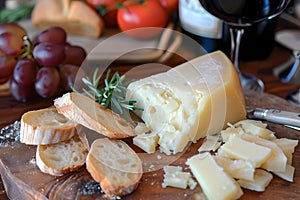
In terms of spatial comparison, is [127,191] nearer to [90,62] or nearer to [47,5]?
[90,62]

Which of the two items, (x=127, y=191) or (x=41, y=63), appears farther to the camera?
(x=41, y=63)

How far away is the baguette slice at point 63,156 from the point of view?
3.08 ft

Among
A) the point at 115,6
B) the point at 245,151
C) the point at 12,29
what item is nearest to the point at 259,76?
the point at 115,6

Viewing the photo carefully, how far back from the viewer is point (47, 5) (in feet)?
5.42

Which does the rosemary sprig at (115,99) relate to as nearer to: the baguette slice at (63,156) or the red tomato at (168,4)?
the baguette slice at (63,156)

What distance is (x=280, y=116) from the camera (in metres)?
1.10

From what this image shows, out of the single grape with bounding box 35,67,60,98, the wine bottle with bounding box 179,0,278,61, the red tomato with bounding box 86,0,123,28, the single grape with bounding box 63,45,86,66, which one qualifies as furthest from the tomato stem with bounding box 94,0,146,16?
the single grape with bounding box 35,67,60,98

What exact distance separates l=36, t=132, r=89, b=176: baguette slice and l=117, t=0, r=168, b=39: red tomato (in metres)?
0.63

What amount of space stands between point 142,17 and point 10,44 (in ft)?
1.51

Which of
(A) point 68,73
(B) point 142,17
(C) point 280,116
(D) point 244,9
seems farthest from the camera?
(B) point 142,17

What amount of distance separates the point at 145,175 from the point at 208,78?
271 millimetres

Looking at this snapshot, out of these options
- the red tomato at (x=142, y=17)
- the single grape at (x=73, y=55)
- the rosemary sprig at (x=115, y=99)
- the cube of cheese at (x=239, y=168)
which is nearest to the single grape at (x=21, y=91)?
the single grape at (x=73, y=55)

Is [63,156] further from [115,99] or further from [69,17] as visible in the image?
[69,17]

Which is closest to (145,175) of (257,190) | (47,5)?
(257,190)
